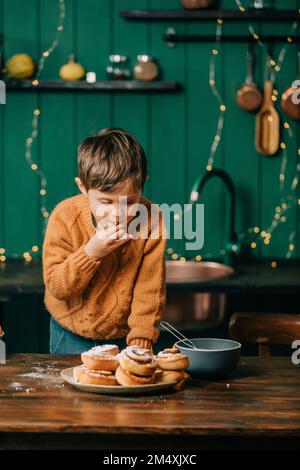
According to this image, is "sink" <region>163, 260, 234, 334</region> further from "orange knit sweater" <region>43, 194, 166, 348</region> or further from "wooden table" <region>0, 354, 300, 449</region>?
"wooden table" <region>0, 354, 300, 449</region>

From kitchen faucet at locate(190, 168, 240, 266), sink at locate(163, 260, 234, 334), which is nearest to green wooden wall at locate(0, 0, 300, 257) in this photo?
kitchen faucet at locate(190, 168, 240, 266)

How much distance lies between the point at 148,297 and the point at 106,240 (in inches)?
9.0

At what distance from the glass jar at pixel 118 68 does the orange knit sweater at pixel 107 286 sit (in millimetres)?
1490

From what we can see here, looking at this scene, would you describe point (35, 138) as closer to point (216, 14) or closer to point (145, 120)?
point (145, 120)

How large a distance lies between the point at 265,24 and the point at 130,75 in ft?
2.10

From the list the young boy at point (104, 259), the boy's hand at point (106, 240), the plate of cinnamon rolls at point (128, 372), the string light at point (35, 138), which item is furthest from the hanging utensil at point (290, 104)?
the plate of cinnamon rolls at point (128, 372)

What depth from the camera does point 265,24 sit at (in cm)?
352

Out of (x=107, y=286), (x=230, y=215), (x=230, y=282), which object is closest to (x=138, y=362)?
(x=107, y=286)

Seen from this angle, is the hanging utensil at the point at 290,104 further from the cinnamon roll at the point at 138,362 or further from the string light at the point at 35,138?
the cinnamon roll at the point at 138,362

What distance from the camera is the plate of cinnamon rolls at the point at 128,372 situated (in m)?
1.54

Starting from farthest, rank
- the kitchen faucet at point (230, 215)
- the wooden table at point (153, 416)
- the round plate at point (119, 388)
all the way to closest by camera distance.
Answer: the kitchen faucet at point (230, 215) < the round plate at point (119, 388) < the wooden table at point (153, 416)

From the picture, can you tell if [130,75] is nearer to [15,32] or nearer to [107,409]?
[15,32]

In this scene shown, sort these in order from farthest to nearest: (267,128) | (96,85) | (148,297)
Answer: (267,128), (96,85), (148,297)

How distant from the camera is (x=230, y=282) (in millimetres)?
2949
